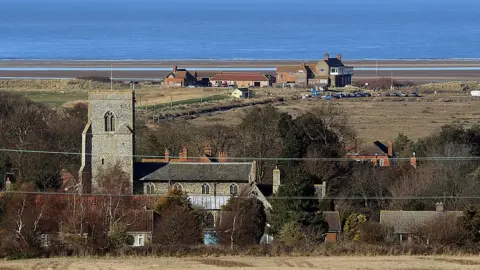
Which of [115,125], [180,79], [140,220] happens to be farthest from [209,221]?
[180,79]

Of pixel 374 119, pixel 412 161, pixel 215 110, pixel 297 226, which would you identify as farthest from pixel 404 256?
pixel 215 110

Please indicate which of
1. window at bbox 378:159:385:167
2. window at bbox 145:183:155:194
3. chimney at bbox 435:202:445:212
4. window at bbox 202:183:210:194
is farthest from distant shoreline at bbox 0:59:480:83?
chimney at bbox 435:202:445:212

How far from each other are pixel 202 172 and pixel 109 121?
373 centimetres

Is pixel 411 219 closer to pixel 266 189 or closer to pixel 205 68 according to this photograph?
pixel 266 189

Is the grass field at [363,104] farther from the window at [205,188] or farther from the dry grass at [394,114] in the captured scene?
the window at [205,188]

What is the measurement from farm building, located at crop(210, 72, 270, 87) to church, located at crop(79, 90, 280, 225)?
2204 inches

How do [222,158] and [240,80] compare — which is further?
[240,80]

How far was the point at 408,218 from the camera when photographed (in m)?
34.8

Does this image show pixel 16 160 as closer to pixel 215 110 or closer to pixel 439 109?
pixel 215 110

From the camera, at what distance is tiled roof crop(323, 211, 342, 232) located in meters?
34.5

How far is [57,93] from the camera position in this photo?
87375mm

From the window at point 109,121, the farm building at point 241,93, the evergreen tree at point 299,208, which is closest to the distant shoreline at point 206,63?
the farm building at point 241,93

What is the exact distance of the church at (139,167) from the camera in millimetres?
37938

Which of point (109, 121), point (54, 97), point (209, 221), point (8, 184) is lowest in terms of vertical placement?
point (209, 221)
